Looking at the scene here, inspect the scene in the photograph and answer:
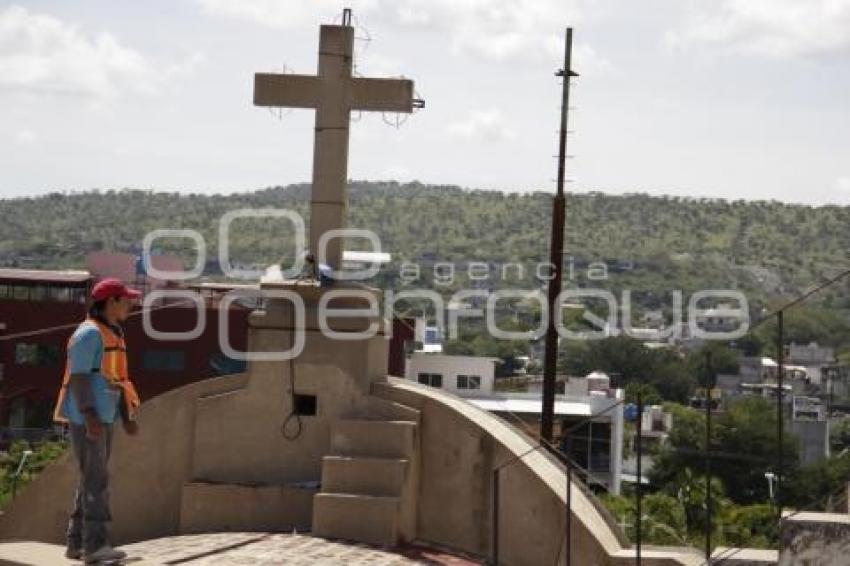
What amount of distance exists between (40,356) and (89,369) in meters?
53.3

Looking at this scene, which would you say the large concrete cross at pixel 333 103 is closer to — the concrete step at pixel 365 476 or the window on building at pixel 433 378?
the concrete step at pixel 365 476

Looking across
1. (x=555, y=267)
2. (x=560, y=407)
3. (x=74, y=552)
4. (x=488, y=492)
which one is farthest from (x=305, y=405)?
(x=560, y=407)

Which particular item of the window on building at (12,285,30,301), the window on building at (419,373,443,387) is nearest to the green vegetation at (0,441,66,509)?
the window on building at (12,285,30,301)

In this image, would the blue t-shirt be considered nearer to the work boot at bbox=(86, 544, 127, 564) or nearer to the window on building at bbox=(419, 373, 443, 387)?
the work boot at bbox=(86, 544, 127, 564)

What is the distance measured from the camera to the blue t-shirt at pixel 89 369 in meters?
10.5

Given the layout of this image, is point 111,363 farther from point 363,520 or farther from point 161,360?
point 161,360

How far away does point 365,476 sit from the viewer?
1393 cm

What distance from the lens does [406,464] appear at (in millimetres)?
13961

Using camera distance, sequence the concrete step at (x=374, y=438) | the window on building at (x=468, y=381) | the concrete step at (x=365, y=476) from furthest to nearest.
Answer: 1. the window on building at (x=468, y=381)
2. the concrete step at (x=374, y=438)
3. the concrete step at (x=365, y=476)

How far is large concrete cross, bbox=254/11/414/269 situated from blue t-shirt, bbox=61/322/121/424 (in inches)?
188

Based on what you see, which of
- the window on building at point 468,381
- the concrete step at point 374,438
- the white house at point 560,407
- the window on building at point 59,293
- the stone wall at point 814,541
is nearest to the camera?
the stone wall at point 814,541

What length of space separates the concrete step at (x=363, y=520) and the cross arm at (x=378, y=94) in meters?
4.09

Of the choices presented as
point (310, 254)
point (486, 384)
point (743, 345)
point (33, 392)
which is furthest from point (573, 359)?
point (310, 254)

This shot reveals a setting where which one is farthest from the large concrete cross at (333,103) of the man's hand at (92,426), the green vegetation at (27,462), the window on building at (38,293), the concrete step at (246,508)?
the window on building at (38,293)
